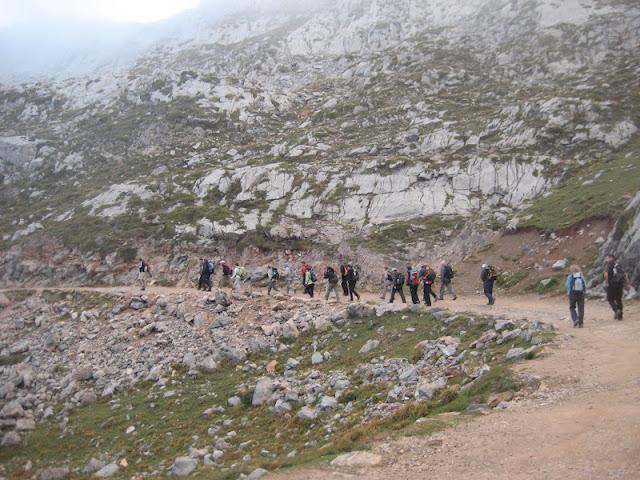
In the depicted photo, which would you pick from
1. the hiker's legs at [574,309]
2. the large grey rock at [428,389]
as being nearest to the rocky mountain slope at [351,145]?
the hiker's legs at [574,309]

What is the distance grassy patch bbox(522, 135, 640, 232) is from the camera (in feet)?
96.7

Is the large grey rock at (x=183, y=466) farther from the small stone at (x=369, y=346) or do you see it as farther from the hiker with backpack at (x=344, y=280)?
the hiker with backpack at (x=344, y=280)

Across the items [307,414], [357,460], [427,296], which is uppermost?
[427,296]

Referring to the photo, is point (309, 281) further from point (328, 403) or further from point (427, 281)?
point (328, 403)

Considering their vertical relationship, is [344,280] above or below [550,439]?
above

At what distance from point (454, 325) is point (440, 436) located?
916 centimetres

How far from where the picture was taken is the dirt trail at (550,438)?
8.40 metres

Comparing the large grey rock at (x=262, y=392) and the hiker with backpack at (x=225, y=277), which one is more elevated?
the hiker with backpack at (x=225, y=277)

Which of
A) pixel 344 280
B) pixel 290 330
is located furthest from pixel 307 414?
pixel 344 280

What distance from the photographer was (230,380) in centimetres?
2036

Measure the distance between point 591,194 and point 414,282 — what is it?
15.1 m

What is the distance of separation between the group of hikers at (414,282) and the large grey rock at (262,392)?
31.6 ft

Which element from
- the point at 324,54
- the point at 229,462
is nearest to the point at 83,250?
the point at 229,462

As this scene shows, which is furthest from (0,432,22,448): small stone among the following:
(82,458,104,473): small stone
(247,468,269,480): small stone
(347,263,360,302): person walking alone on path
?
(347,263,360,302): person walking alone on path
